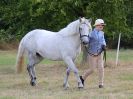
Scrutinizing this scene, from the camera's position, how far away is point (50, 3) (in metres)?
18.7

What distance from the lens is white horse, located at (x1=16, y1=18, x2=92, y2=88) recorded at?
11719 millimetres

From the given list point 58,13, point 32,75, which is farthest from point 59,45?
point 58,13

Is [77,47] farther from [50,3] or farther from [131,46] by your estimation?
[131,46]

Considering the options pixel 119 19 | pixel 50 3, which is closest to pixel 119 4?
pixel 119 19

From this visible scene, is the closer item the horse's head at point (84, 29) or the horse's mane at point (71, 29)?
the horse's head at point (84, 29)

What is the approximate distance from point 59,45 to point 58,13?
6.77m

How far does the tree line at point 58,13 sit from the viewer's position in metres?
18.7

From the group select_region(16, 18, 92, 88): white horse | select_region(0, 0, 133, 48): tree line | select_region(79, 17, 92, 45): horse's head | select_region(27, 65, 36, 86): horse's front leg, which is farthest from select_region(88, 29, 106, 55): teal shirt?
select_region(0, 0, 133, 48): tree line

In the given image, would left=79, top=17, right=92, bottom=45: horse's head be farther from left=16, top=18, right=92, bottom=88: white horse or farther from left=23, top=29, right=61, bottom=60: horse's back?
left=23, top=29, right=61, bottom=60: horse's back

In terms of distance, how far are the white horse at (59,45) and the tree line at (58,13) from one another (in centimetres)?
517

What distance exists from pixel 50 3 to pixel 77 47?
7.10 metres

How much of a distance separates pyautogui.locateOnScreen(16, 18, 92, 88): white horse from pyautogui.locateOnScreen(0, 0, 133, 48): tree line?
5.17 metres

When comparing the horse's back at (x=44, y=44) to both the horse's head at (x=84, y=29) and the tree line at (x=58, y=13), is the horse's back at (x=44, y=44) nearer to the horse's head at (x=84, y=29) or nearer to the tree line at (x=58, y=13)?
the horse's head at (x=84, y=29)

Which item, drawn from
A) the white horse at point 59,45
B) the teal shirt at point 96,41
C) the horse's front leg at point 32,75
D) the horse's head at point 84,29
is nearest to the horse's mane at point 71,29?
the white horse at point 59,45
